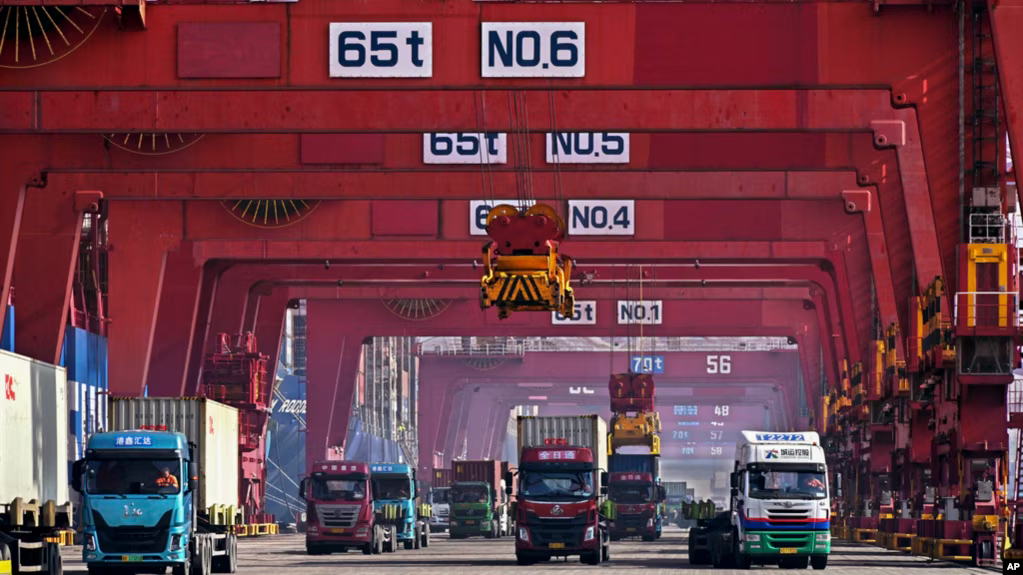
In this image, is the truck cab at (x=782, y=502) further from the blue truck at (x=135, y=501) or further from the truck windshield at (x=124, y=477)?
the truck windshield at (x=124, y=477)

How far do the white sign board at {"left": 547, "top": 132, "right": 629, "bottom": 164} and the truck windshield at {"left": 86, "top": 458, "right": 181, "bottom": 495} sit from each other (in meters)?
12.8

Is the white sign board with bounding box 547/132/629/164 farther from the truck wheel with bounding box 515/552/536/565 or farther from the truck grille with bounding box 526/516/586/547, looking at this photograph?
the truck wheel with bounding box 515/552/536/565

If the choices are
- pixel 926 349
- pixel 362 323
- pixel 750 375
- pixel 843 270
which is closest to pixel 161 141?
pixel 926 349

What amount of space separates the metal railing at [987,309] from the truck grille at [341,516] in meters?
18.1

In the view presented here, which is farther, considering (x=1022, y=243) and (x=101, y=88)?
(x=1022, y=243)

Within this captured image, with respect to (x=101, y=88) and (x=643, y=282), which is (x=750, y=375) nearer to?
(x=643, y=282)

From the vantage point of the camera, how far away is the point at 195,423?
102 ft

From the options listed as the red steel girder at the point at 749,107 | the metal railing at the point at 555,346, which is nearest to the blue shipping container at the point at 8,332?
the red steel girder at the point at 749,107

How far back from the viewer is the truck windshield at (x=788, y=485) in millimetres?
33094

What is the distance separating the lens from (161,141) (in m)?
40.3

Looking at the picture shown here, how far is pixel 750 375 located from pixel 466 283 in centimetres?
3445

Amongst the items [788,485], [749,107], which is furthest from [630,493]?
[749,107]

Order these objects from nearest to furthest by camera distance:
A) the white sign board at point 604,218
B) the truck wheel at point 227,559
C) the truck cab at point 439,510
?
the truck wheel at point 227,559, the white sign board at point 604,218, the truck cab at point 439,510

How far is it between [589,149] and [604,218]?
28.1 feet
